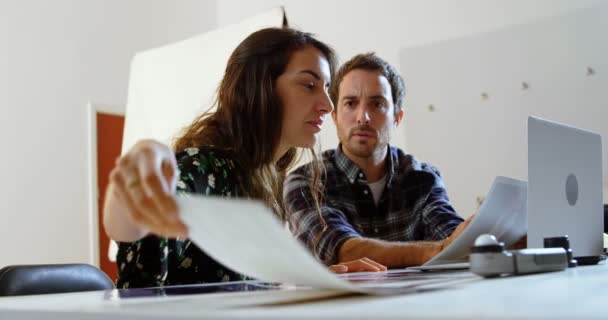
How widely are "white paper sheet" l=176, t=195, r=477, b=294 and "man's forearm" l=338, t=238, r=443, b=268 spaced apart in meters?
1.32

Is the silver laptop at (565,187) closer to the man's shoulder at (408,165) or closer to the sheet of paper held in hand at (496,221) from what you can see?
the sheet of paper held in hand at (496,221)

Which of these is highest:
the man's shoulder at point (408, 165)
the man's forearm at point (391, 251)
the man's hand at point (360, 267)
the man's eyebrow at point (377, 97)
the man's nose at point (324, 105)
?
Answer: the man's eyebrow at point (377, 97)

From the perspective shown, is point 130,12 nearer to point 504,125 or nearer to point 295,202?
point 504,125

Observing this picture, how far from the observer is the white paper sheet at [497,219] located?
1.22 metres

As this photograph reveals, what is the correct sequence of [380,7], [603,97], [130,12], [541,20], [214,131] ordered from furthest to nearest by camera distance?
[130,12]
[380,7]
[541,20]
[603,97]
[214,131]

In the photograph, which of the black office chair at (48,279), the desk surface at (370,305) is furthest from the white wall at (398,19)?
Result: the desk surface at (370,305)

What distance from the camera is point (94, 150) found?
438 cm

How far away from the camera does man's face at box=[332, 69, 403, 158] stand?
2.58 m

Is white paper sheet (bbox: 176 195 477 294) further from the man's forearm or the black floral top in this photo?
the man's forearm

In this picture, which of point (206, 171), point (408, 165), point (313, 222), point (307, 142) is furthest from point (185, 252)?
point (408, 165)

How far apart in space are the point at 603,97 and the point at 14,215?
3.01 meters

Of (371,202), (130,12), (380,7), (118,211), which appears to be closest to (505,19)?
(380,7)

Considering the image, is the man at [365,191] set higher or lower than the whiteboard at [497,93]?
lower

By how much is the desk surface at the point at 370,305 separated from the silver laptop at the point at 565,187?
359 millimetres
